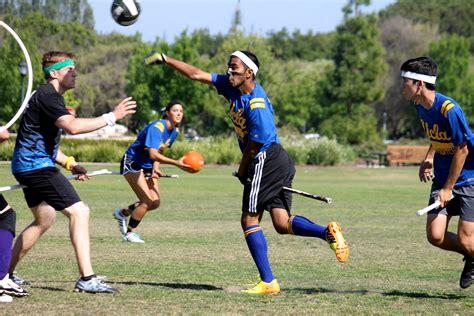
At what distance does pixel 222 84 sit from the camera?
860 cm

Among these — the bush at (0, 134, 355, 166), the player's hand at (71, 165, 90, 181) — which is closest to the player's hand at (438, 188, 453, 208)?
the player's hand at (71, 165, 90, 181)

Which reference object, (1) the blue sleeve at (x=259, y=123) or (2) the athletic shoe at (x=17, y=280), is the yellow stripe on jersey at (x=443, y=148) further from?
(2) the athletic shoe at (x=17, y=280)

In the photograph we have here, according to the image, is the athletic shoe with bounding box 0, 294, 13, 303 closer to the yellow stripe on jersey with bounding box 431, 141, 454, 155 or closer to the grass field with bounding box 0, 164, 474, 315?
the grass field with bounding box 0, 164, 474, 315

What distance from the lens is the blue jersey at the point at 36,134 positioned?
7.78 meters

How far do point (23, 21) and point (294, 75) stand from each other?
30383 millimetres

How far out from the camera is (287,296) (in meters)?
8.06

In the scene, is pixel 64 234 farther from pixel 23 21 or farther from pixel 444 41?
pixel 23 21

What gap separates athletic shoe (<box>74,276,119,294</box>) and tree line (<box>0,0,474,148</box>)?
44.9 metres

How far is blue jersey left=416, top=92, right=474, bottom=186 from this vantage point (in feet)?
25.8

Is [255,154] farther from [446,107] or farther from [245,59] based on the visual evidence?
[446,107]

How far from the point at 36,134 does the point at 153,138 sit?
16.5ft

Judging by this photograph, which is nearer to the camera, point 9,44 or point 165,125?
point 165,125

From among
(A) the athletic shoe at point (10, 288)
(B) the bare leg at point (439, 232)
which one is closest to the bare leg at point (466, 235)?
(B) the bare leg at point (439, 232)

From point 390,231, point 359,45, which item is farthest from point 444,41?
point 390,231
